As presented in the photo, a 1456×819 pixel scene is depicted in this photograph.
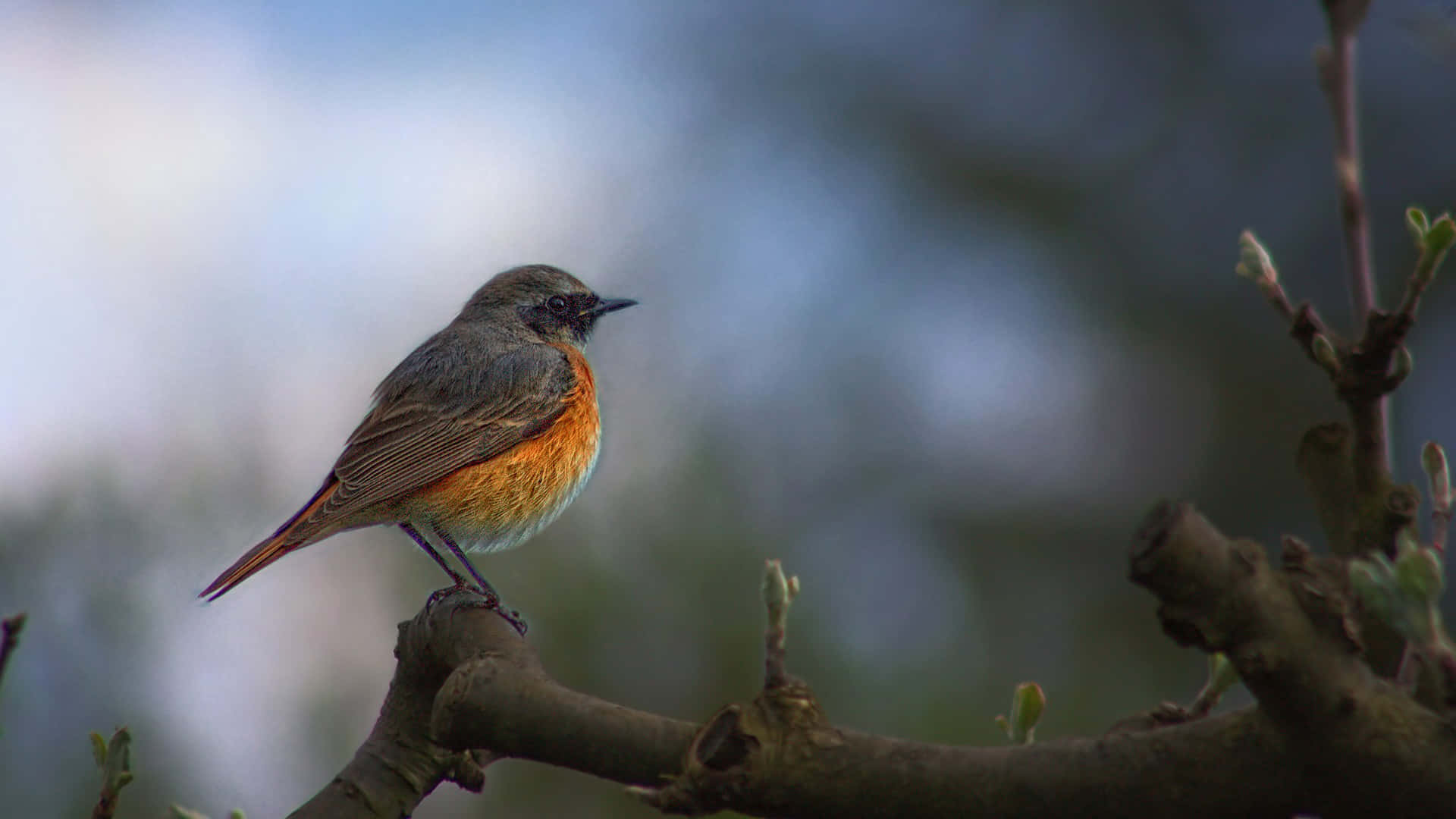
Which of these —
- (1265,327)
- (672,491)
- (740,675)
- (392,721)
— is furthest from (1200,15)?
(392,721)

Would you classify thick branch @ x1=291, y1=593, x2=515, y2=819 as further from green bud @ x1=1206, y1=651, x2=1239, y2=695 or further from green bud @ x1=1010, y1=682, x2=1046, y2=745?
green bud @ x1=1206, y1=651, x2=1239, y2=695

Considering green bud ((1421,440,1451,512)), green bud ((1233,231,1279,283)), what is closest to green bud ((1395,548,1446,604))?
green bud ((1421,440,1451,512))

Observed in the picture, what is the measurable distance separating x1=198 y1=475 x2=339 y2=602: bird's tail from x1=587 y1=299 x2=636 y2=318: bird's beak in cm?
242

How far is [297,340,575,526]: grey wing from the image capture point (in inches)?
224

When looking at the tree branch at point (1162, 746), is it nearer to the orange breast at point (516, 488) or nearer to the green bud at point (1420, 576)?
the green bud at point (1420, 576)

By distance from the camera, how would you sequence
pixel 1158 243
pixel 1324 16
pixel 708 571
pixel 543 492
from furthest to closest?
pixel 1158 243, pixel 708 571, pixel 543 492, pixel 1324 16

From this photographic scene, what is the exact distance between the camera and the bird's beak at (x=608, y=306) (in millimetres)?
7547

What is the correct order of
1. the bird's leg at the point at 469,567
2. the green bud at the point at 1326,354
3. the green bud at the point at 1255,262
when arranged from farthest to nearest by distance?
the bird's leg at the point at 469,567, the green bud at the point at 1255,262, the green bud at the point at 1326,354

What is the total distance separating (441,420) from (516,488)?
533 millimetres

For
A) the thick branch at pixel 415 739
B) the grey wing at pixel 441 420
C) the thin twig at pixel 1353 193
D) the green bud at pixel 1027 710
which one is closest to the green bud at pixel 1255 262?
the thin twig at pixel 1353 193

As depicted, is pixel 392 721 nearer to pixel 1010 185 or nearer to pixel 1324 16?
pixel 1324 16

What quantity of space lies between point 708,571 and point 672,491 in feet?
2.05

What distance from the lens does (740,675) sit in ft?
22.3

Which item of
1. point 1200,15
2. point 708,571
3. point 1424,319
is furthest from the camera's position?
point 1200,15
